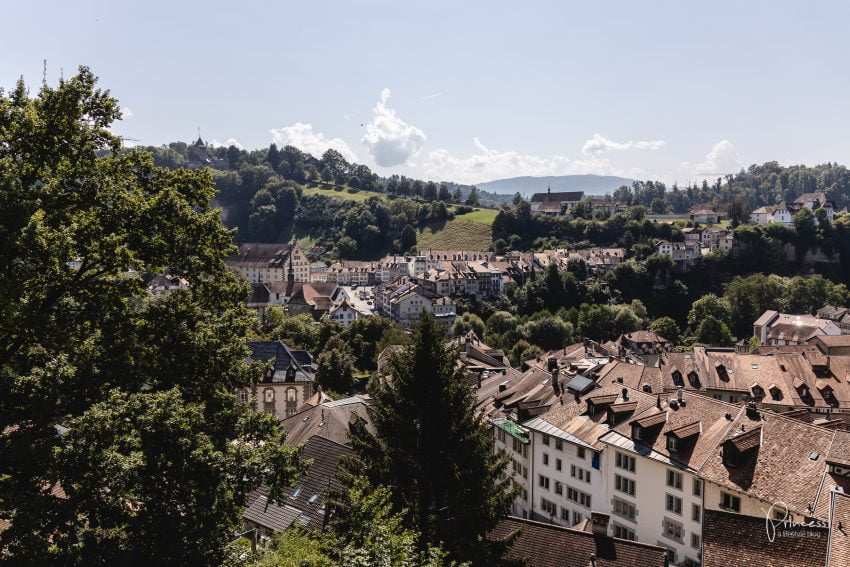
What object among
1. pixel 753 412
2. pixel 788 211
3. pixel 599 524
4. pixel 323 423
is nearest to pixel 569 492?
pixel 753 412

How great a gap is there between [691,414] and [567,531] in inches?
500

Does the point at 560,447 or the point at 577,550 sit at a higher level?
the point at 577,550

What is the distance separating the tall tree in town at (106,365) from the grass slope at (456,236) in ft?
495

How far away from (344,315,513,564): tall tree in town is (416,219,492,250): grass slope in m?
146

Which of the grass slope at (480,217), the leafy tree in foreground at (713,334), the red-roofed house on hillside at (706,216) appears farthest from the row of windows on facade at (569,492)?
the red-roofed house on hillside at (706,216)

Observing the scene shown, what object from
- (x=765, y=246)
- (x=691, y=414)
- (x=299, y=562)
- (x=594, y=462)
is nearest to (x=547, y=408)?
(x=594, y=462)

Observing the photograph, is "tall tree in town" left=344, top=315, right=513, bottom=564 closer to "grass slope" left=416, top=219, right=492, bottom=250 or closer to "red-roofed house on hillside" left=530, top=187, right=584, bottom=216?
"grass slope" left=416, top=219, right=492, bottom=250

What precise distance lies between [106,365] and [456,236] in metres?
162

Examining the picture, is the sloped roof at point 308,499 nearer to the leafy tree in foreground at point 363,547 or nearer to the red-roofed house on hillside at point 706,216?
the leafy tree in foreground at point 363,547

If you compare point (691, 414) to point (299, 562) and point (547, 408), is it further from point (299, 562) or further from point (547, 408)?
point (299, 562)

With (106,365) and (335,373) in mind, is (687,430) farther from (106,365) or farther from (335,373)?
(335,373)

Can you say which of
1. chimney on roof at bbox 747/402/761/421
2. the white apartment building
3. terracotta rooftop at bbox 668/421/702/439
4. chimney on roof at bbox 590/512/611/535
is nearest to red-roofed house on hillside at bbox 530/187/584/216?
the white apartment building

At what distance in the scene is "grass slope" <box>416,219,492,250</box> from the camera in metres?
167

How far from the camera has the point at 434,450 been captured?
17.9 meters
